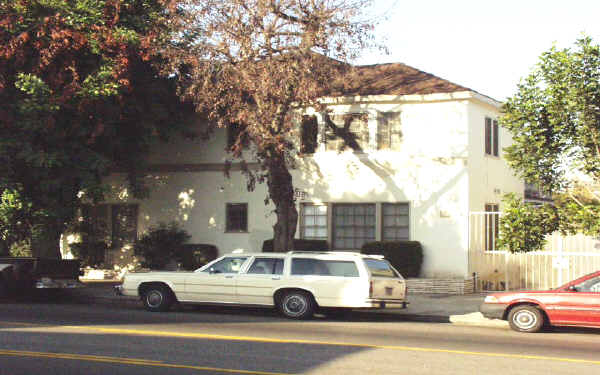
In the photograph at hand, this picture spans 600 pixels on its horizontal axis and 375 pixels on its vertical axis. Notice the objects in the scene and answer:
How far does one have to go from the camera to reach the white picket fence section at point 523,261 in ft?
73.2

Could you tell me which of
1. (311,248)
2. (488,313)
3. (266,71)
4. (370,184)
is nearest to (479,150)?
(370,184)

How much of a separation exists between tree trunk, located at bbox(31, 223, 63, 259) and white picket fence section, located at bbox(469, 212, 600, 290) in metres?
12.3

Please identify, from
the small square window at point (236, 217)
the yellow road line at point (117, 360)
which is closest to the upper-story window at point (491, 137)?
the small square window at point (236, 217)

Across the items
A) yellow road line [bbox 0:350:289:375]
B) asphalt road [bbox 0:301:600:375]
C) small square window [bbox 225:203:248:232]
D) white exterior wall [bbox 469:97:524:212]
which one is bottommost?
yellow road line [bbox 0:350:289:375]

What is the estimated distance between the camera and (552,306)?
48.8 ft

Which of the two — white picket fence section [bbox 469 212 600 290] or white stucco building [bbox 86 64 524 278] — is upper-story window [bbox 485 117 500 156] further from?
white picket fence section [bbox 469 212 600 290]

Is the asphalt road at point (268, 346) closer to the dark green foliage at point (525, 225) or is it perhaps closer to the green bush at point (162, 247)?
the dark green foliage at point (525, 225)

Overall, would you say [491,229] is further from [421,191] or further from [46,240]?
[46,240]

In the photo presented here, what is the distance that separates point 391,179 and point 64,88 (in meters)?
10.1

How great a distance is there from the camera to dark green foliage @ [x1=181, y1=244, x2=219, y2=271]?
26.6 m

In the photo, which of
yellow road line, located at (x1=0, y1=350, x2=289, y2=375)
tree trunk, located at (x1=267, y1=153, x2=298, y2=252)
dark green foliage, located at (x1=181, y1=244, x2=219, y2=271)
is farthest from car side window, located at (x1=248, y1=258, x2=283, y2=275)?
dark green foliage, located at (x1=181, y1=244, x2=219, y2=271)

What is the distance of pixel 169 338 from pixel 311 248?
1284cm

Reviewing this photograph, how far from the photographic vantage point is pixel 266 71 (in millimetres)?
20062

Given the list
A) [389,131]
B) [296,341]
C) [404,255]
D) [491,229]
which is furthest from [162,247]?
[296,341]
